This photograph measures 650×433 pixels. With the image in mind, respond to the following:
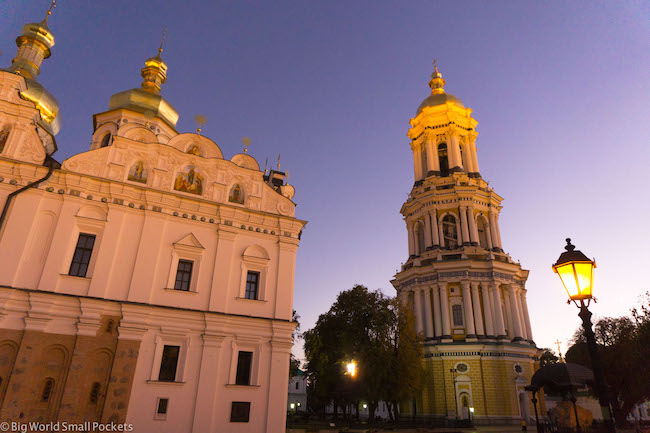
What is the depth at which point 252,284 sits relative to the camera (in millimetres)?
18375

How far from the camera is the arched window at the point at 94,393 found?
1417 cm

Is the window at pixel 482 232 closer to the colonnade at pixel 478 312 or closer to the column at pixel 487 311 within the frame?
the colonnade at pixel 478 312

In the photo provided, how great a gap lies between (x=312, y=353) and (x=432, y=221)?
17.3 meters

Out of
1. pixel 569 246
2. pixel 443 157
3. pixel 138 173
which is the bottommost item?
pixel 569 246

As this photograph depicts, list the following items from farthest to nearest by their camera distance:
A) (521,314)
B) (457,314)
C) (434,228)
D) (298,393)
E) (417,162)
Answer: (298,393) → (417,162) → (434,228) → (521,314) → (457,314)

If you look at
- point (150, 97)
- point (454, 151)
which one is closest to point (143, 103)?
point (150, 97)

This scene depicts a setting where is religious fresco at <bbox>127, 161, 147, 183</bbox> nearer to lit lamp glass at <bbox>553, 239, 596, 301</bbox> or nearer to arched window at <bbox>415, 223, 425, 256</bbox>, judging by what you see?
lit lamp glass at <bbox>553, 239, 596, 301</bbox>

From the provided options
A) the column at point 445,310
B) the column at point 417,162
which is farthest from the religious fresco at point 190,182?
the column at point 417,162

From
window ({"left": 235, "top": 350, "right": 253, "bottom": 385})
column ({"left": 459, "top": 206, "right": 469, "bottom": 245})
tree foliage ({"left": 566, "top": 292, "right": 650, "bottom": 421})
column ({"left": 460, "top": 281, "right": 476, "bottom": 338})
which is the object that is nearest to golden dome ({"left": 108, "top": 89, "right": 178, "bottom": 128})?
window ({"left": 235, "top": 350, "right": 253, "bottom": 385})

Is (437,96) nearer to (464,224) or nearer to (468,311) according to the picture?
(464,224)

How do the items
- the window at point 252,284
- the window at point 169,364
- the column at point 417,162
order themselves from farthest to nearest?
the column at point 417,162
the window at point 252,284
the window at point 169,364

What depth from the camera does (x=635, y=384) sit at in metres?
30.6

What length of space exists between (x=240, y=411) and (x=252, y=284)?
17.0 feet

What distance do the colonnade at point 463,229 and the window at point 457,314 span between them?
18.6ft
